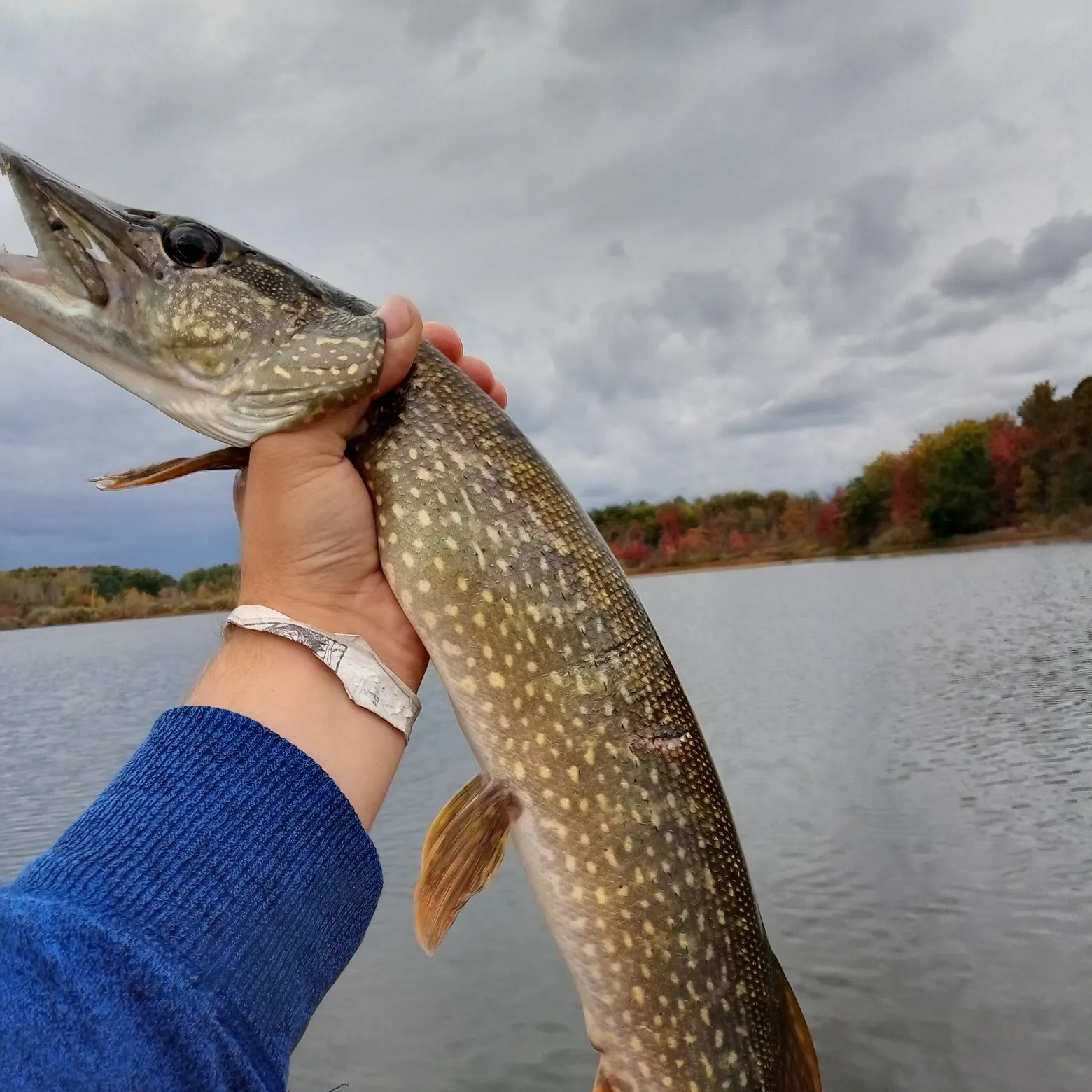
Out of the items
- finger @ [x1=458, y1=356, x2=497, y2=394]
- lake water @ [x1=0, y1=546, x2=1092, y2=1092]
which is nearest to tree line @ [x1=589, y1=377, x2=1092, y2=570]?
lake water @ [x1=0, y1=546, x2=1092, y2=1092]

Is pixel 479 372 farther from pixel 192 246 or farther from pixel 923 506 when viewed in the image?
pixel 923 506

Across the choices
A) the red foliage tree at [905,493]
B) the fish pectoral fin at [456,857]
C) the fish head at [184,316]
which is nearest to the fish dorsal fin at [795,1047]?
the fish pectoral fin at [456,857]

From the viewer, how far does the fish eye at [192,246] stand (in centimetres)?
190

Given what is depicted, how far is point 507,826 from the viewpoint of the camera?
195cm

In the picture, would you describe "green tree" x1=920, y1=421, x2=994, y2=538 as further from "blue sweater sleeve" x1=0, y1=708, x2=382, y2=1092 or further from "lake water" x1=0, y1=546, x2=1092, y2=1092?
"blue sweater sleeve" x1=0, y1=708, x2=382, y2=1092

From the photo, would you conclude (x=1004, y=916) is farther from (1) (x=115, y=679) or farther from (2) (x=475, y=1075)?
(1) (x=115, y=679)

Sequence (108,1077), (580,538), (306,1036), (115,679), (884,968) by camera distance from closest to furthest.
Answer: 1. (108,1077)
2. (580,538)
3. (884,968)
4. (306,1036)
5. (115,679)

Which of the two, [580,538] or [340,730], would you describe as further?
[580,538]

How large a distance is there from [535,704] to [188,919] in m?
0.89

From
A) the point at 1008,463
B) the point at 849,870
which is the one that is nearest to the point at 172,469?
the point at 849,870

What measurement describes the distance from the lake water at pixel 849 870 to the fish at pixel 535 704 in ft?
13.4

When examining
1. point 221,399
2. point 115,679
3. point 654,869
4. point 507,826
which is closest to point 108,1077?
point 507,826

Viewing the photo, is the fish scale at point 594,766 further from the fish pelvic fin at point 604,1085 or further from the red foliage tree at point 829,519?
the red foliage tree at point 829,519

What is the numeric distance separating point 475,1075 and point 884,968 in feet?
9.54
